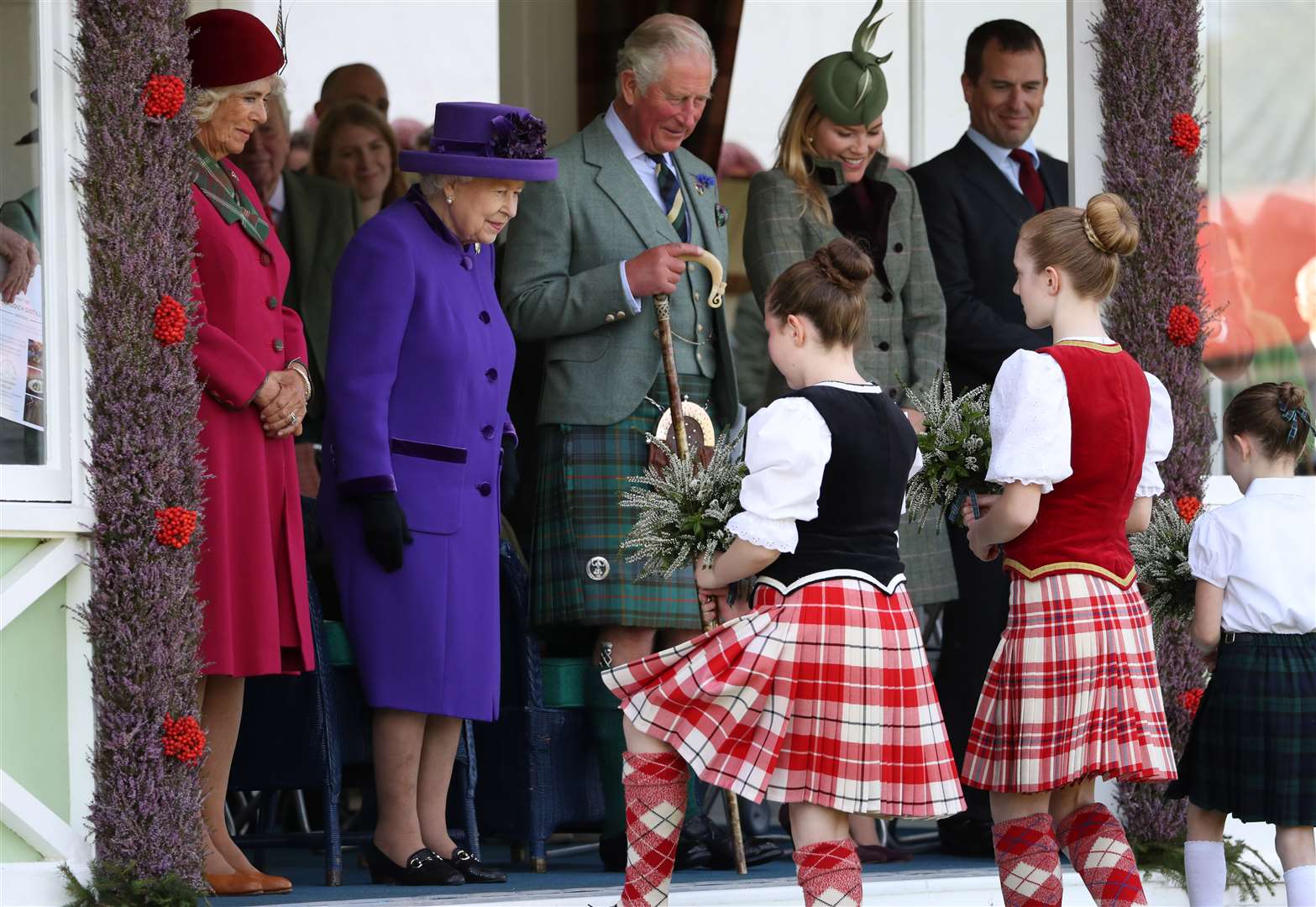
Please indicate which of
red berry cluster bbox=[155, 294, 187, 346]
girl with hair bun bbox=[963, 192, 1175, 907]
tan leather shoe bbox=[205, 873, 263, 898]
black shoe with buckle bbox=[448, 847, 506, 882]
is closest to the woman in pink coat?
tan leather shoe bbox=[205, 873, 263, 898]

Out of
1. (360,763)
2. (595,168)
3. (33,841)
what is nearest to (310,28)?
(595,168)

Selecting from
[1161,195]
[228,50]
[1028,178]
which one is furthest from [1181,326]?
[228,50]

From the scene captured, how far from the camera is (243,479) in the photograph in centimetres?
458

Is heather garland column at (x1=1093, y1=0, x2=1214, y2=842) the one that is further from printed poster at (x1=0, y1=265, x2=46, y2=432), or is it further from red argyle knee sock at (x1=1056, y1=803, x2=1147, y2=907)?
printed poster at (x1=0, y1=265, x2=46, y2=432)

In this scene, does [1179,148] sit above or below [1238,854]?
above

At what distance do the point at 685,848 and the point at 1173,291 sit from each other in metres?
2.20

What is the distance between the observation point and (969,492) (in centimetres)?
437

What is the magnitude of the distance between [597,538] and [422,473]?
56 cm

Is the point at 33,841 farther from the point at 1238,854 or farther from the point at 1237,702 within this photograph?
the point at 1238,854

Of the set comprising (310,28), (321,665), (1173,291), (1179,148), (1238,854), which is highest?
(310,28)

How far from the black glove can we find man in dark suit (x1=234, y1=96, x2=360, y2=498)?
77.2 inches

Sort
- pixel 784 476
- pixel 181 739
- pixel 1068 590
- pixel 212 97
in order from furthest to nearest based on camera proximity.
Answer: pixel 212 97
pixel 181 739
pixel 1068 590
pixel 784 476

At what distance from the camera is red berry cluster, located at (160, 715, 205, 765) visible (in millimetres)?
4234

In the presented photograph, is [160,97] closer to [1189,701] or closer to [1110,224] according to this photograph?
[1110,224]
